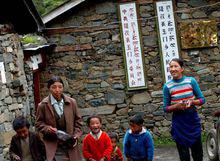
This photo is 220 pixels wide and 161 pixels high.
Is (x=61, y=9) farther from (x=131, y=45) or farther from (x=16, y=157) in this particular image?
(x=16, y=157)

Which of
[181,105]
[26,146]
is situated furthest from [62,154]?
[181,105]

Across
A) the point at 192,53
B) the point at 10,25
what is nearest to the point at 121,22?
the point at 192,53

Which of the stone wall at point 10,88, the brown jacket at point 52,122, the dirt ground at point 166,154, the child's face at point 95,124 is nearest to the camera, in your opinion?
the brown jacket at point 52,122

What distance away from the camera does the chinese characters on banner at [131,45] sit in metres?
10.7

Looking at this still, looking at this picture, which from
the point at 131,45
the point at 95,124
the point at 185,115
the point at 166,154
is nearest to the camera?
the point at 185,115

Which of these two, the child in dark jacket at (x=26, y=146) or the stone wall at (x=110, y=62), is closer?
the child in dark jacket at (x=26, y=146)

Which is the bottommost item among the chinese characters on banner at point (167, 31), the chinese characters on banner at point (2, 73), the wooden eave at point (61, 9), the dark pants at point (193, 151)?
the dark pants at point (193, 151)

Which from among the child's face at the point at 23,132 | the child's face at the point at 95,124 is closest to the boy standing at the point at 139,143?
the child's face at the point at 95,124

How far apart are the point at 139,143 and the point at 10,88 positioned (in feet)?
8.34

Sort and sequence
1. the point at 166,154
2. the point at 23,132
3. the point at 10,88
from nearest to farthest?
1. the point at 23,132
2. the point at 10,88
3. the point at 166,154

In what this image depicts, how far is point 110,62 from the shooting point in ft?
35.3

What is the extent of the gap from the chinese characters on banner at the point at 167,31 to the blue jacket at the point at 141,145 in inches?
191

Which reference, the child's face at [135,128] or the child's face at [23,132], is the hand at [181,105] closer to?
the child's face at [135,128]

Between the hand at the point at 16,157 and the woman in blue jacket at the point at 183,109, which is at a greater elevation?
the woman in blue jacket at the point at 183,109
